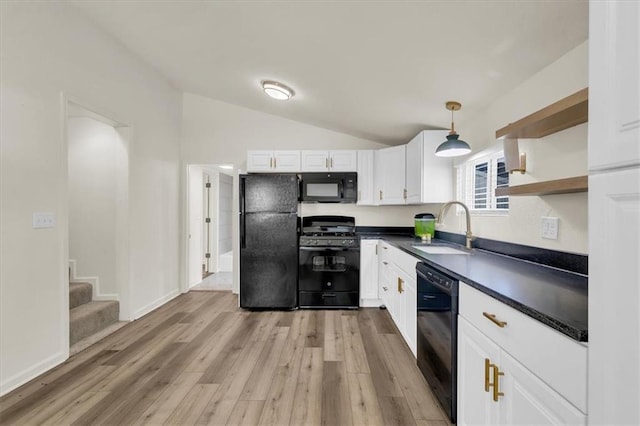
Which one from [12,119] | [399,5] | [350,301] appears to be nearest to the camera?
[399,5]

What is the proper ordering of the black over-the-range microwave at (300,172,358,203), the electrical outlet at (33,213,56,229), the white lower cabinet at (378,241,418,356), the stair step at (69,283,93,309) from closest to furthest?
the electrical outlet at (33,213,56,229)
the white lower cabinet at (378,241,418,356)
the stair step at (69,283,93,309)
the black over-the-range microwave at (300,172,358,203)

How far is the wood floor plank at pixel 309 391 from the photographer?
1626 millimetres

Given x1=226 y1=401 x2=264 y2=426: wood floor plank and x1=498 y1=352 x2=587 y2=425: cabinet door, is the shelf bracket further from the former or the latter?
x1=226 y1=401 x2=264 y2=426: wood floor plank

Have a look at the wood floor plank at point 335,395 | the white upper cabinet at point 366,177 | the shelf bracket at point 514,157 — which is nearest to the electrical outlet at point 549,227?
the shelf bracket at point 514,157

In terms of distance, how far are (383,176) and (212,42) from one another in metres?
2.38

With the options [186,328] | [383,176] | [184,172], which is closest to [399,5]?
[383,176]

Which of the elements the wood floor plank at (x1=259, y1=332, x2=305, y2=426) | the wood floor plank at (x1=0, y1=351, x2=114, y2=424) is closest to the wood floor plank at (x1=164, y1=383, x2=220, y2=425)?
the wood floor plank at (x1=259, y1=332, x2=305, y2=426)

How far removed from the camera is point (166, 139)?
3721mm

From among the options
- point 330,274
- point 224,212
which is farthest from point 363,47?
point 224,212

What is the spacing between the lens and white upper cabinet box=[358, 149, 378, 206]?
12.1 ft

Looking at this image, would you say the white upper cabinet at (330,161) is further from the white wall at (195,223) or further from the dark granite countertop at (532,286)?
the dark granite countertop at (532,286)

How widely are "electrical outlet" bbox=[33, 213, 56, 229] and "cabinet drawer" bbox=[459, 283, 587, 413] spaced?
2.92 meters

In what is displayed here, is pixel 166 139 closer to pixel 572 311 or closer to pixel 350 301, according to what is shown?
pixel 350 301

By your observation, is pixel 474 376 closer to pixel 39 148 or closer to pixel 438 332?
pixel 438 332
